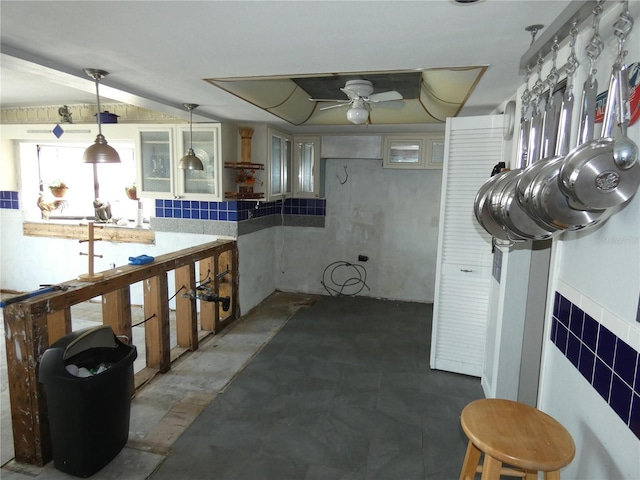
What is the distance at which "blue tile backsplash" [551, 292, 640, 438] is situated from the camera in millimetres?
1138

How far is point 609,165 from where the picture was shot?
1.09 meters

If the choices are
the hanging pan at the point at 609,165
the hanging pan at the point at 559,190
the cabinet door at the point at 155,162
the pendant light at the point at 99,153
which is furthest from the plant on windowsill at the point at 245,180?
the hanging pan at the point at 609,165

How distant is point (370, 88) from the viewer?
2.54 meters

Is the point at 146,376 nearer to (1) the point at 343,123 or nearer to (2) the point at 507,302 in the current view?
(2) the point at 507,302

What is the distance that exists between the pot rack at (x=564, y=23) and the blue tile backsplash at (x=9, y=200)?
570 cm

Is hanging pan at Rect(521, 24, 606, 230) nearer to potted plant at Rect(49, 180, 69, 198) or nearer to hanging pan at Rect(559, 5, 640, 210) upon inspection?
hanging pan at Rect(559, 5, 640, 210)

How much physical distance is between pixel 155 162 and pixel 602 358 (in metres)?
4.05

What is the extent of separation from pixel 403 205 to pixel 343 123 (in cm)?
155

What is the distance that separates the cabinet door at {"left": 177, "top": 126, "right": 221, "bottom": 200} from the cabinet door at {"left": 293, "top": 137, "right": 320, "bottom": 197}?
1284 millimetres

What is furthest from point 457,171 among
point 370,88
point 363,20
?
point 363,20

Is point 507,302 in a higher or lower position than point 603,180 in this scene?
lower

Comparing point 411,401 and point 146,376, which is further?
point 146,376

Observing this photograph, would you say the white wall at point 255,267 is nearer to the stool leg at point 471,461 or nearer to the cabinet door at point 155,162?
the cabinet door at point 155,162

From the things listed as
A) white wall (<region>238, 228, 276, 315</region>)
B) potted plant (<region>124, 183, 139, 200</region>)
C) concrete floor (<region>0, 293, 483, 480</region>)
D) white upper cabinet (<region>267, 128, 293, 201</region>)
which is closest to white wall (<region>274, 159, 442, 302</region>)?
white wall (<region>238, 228, 276, 315</region>)
